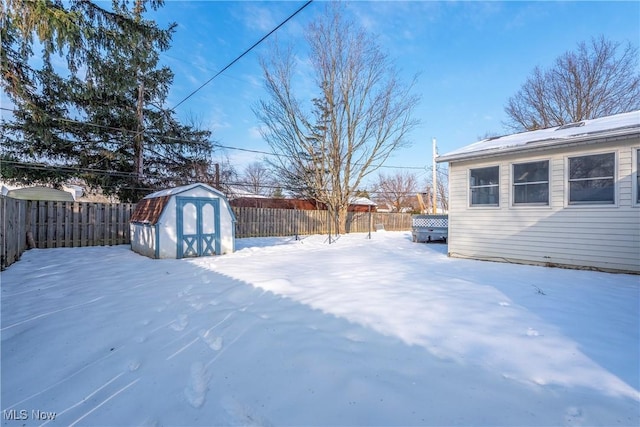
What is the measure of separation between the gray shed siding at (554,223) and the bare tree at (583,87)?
46.2 ft

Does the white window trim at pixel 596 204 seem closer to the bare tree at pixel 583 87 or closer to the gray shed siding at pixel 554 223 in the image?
the gray shed siding at pixel 554 223

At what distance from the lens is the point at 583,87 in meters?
15.7

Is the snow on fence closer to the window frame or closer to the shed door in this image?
the shed door

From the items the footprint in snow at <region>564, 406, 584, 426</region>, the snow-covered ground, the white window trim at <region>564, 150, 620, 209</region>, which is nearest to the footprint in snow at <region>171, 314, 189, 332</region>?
the snow-covered ground

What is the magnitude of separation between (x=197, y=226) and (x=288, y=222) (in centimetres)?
802

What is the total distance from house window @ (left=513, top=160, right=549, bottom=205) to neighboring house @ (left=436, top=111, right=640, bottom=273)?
0.02m

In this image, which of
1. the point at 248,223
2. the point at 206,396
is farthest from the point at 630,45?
the point at 206,396

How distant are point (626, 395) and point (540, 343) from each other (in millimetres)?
739

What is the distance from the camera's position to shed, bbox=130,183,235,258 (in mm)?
7352

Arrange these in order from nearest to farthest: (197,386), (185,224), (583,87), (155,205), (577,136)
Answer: (197,386) → (577,136) → (185,224) → (155,205) → (583,87)

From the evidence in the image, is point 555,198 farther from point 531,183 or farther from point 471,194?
point 471,194

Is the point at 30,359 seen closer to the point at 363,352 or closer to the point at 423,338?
the point at 363,352

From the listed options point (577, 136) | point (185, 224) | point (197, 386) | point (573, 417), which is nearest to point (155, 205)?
point (185, 224)

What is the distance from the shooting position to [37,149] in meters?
11.1
